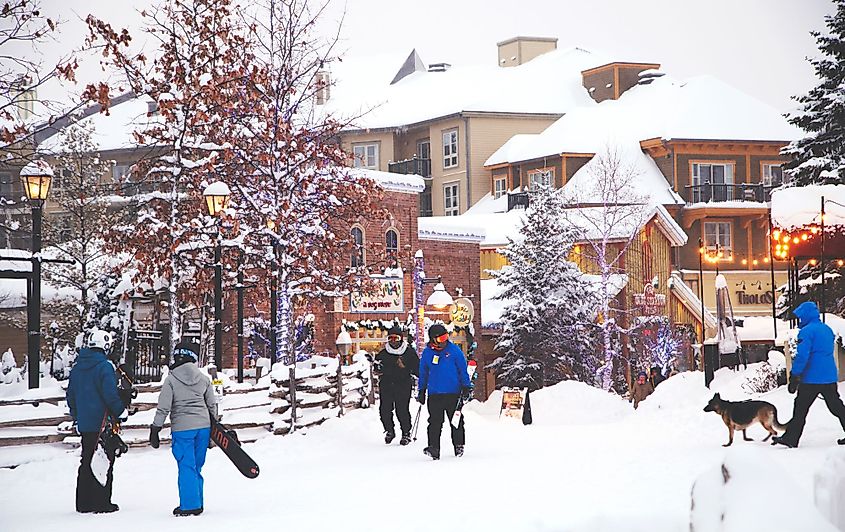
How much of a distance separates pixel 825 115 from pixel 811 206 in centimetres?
670

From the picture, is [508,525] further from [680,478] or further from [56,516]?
[56,516]

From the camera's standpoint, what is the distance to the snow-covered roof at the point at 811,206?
19969mm

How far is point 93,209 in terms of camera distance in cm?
3650

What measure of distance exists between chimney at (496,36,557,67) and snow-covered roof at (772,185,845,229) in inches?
1982

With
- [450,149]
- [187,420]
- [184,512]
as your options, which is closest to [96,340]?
[187,420]

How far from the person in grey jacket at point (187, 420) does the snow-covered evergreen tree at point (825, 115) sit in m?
17.7

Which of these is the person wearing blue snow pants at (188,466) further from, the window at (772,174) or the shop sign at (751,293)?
the window at (772,174)

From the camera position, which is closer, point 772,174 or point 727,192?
point 727,192

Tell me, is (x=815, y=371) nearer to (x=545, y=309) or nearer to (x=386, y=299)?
(x=545, y=309)

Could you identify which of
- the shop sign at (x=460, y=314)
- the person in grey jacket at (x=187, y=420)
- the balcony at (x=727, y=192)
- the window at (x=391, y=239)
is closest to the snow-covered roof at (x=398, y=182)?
the window at (x=391, y=239)

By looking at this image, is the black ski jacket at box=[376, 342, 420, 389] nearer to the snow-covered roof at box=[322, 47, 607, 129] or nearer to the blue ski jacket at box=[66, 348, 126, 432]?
the blue ski jacket at box=[66, 348, 126, 432]

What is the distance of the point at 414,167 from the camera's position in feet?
206

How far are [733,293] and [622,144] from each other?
29.7 ft

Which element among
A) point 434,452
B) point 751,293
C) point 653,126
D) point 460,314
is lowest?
point 434,452
